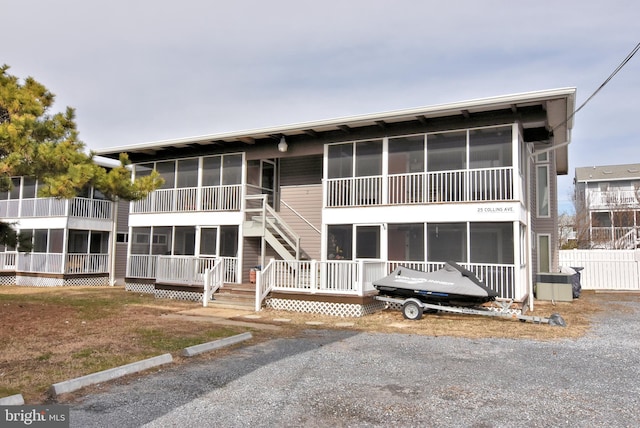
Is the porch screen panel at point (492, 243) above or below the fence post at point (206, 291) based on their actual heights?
above

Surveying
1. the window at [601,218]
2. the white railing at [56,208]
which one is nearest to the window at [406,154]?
the white railing at [56,208]

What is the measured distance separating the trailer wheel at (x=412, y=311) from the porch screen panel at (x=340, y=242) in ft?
9.89

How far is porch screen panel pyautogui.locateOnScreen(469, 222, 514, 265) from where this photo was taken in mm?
11547

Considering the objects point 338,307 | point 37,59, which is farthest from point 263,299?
point 37,59

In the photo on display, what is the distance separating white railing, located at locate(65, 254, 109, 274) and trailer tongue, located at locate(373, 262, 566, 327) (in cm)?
1598

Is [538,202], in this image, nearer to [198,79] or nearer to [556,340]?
[556,340]

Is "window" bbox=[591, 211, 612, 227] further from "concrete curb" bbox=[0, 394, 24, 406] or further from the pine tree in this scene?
"concrete curb" bbox=[0, 394, 24, 406]

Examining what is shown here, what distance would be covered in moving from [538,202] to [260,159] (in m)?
10.9

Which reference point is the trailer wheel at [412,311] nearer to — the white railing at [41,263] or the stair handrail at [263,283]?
the stair handrail at [263,283]

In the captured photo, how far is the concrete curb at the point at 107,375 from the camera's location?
4.89 meters

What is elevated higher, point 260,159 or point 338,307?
point 260,159

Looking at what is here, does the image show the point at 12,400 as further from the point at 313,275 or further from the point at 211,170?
the point at 211,170

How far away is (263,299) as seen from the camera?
1258cm

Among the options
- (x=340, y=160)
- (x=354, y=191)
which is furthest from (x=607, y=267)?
(x=340, y=160)
